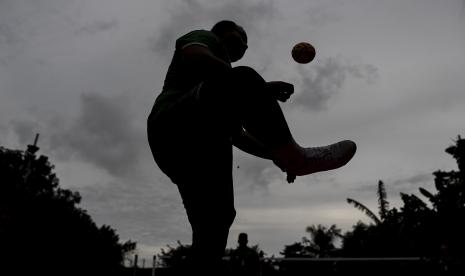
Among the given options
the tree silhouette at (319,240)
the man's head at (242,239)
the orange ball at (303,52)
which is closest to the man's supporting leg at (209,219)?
the orange ball at (303,52)

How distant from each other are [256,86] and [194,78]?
0.41 metres

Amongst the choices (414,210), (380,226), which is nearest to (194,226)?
(414,210)

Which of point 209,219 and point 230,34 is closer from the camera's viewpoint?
point 209,219

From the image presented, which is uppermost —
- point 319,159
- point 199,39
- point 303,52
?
point 303,52

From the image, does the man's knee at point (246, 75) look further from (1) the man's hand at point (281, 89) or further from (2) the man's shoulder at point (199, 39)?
(2) the man's shoulder at point (199, 39)

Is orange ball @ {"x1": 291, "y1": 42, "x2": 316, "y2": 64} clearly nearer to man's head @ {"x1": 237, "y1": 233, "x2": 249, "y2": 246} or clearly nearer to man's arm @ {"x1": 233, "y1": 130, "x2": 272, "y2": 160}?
man's arm @ {"x1": 233, "y1": 130, "x2": 272, "y2": 160}

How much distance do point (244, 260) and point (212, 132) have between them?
29.1 feet

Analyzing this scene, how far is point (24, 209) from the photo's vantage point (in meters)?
32.9

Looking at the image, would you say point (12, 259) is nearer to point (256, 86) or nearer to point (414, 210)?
point (414, 210)

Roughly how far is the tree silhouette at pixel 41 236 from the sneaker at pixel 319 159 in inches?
1056

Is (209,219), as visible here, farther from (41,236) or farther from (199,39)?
(41,236)

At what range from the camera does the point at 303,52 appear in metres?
3.03

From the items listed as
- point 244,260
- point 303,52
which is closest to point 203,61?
point 303,52

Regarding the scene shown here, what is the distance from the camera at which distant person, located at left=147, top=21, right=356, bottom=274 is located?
184 centimetres
